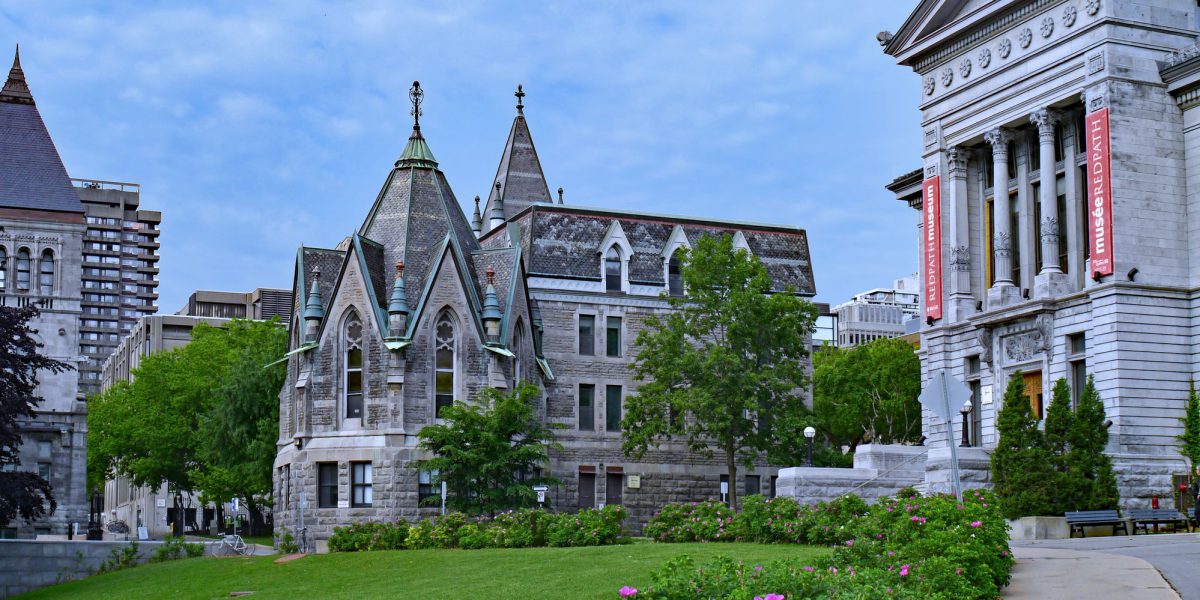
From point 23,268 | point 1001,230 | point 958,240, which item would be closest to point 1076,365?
point 1001,230

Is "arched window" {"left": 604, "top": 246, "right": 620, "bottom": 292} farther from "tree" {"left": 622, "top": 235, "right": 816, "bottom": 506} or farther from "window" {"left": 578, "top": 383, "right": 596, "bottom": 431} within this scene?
"tree" {"left": 622, "top": 235, "right": 816, "bottom": 506}

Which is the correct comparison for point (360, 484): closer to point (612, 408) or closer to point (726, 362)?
point (612, 408)

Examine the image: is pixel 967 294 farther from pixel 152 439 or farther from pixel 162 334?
pixel 162 334

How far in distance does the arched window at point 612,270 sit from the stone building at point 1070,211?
1270 centimetres

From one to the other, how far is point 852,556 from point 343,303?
107 feet

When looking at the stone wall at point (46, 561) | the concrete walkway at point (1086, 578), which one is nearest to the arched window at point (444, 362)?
the stone wall at point (46, 561)

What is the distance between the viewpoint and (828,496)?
39562mm

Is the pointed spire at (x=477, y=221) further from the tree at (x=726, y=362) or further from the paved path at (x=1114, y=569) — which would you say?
the paved path at (x=1114, y=569)

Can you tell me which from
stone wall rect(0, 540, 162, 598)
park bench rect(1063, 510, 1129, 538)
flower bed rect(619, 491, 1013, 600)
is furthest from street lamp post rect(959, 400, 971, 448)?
stone wall rect(0, 540, 162, 598)

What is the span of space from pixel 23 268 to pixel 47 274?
4.26 feet

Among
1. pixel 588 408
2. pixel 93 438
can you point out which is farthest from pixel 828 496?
pixel 93 438

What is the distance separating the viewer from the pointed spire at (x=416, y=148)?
56.7m

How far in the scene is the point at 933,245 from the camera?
181 ft

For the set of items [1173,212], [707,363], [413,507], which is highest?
[1173,212]
